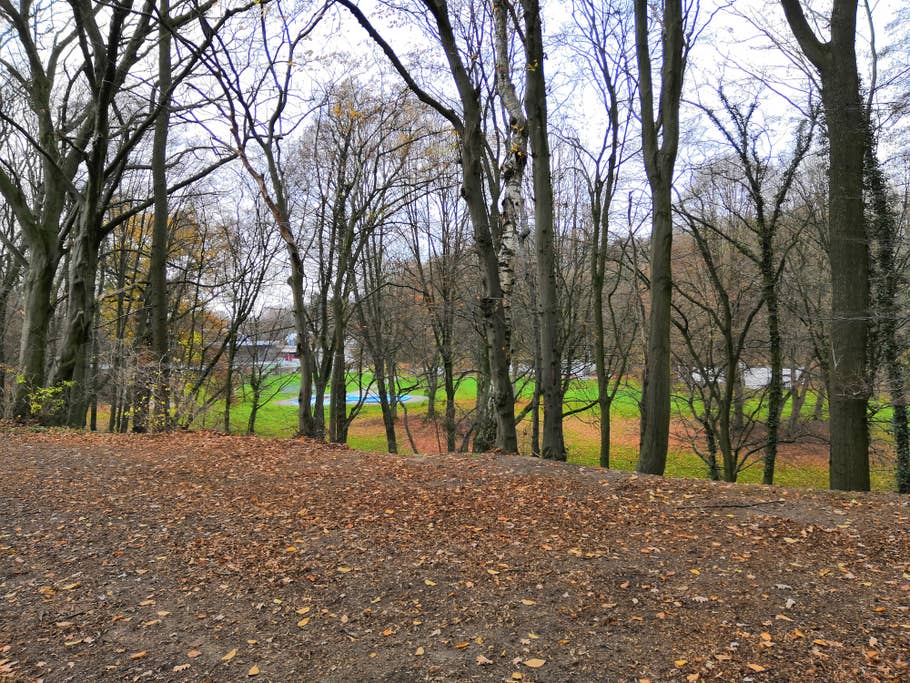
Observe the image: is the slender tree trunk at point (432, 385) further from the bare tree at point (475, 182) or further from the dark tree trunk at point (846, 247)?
the dark tree trunk at point (846, 247)

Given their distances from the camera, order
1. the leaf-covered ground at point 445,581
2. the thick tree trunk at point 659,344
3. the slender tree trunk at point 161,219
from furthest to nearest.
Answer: the slender tree trunk at point 161,219 → the thick tree trunk at point 659,344 → the leaf-covered ground at point 445,581

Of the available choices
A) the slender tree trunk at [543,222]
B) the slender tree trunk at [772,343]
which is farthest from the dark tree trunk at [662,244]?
the slender tree trunk at [772,343]

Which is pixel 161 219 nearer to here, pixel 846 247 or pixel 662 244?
pixel 662 244

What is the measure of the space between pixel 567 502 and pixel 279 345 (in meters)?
22.5

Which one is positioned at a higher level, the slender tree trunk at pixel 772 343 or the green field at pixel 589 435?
the slender tree trunk at pixel 772 343

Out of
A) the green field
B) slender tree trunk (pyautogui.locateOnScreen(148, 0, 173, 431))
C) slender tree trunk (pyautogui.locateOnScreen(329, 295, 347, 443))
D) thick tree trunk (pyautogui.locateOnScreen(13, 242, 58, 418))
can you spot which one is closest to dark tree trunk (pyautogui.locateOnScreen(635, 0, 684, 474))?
the green field

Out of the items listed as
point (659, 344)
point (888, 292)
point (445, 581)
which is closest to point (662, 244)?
point (659, 344)

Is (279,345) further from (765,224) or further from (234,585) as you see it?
(234,585)

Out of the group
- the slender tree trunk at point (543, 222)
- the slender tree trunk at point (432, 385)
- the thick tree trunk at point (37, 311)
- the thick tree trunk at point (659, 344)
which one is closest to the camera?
the thick tree trunk at point (659, 344)

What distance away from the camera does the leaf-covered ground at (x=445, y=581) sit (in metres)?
2.67

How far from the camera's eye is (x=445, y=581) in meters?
Result: 3.49

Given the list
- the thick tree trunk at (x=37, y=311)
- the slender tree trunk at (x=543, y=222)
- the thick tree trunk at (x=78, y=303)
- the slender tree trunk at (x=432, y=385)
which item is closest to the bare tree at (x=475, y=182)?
the slender tree trunk at (x=543, y=222)

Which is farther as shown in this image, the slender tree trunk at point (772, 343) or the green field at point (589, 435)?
the green field at point (589, 435)

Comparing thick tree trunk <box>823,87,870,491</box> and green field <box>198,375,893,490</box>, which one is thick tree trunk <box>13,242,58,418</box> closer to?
green field <box>198,375,893,490</box>
